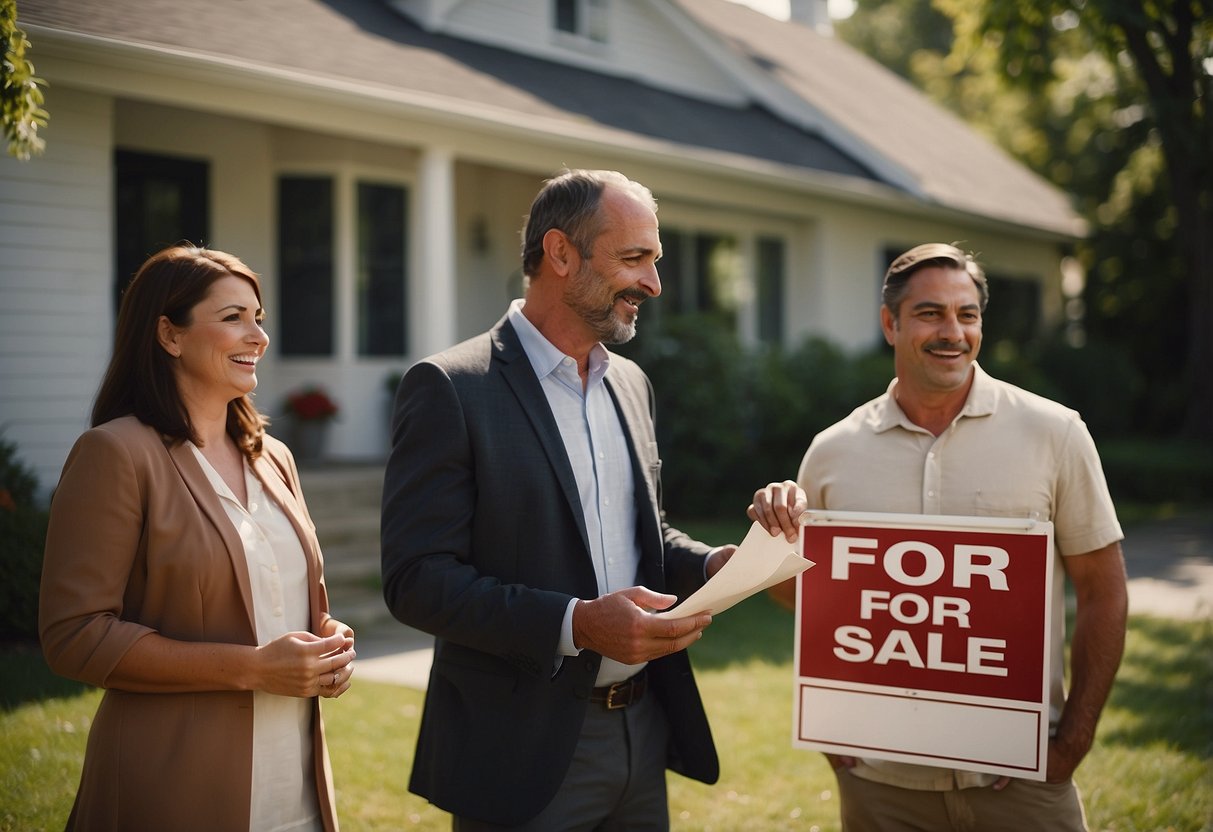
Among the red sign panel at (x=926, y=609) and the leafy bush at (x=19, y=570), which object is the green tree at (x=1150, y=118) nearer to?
the leafy bush at (x=19, y=570)

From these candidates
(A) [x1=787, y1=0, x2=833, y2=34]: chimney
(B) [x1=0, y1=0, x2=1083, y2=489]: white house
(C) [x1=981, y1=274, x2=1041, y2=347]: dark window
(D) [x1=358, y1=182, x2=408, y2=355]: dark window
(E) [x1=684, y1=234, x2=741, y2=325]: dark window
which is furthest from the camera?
(A) [x1=787, y1=0, x2=833, y2=34]: chimney

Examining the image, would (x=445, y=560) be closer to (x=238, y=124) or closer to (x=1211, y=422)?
(x=238, y=124)

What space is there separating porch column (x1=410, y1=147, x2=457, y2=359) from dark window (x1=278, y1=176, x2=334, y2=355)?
1664 mm

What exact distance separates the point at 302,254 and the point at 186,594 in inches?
382

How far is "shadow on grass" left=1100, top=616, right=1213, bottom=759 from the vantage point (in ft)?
19.8

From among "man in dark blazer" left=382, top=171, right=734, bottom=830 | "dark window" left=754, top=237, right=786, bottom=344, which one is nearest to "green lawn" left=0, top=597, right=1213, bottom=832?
"man in dark blazer" left=382, top=171, right=734, bottom=830

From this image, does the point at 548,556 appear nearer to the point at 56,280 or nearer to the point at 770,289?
the point at 56,280

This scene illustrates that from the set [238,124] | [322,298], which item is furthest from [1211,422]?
[238,124]

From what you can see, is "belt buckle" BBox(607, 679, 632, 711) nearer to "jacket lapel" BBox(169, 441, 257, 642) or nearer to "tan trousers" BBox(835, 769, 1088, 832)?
"tan trousers" BBox(835, 769, 1088, 832)

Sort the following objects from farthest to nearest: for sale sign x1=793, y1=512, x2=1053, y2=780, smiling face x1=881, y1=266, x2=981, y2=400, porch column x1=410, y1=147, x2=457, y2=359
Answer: porch column x1=410, y1=147, x2=457, y2=359 → smiling face x1=881, y1=266, x2=981, y2=400 → for sale sign x1=793, y1=512, x2=1053, y2=780

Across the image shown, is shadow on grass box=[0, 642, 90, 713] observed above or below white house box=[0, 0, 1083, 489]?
below

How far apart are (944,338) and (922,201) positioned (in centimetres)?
1297

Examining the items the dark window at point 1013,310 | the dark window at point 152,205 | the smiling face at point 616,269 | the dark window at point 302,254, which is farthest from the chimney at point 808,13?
the smiling face at point 616,269

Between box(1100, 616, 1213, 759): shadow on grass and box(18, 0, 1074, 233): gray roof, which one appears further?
box(18, 0, 1074, 233): gray roof
